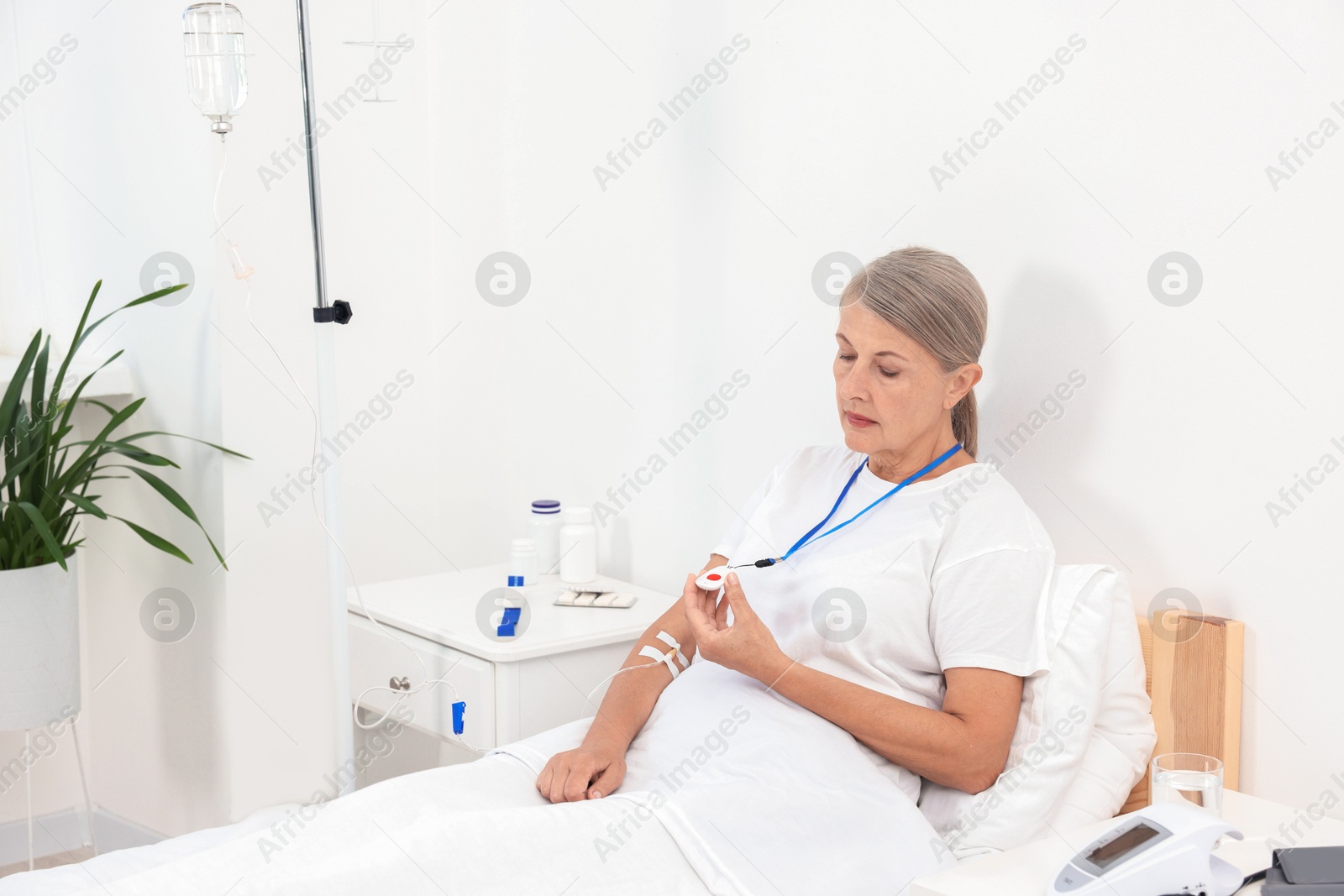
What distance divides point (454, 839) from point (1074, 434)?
0.97 m

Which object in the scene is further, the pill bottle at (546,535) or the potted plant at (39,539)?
the pill bottle at (546,535)

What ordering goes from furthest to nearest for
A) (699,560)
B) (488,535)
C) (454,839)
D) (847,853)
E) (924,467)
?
(488,535) → (699,560) → (924,467) → (847,853) → (454,839)

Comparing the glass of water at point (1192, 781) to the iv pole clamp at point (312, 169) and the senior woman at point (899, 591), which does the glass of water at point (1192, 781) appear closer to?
the senior woman at point (899, 591)

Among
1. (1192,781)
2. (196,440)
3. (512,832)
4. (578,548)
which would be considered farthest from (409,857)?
(196,440)

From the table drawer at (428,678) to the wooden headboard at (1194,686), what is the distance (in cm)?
98

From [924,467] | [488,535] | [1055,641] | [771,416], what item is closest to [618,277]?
[771,416]

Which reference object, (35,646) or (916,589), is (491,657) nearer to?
(916,589)

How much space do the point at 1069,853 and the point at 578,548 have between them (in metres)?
1.20

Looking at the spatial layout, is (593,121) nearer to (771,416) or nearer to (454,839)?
(771,416)

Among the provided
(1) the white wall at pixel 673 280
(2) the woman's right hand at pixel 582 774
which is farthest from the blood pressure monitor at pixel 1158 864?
(2) the woman's right hand at pixel 582 774

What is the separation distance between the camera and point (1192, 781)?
1283 mm

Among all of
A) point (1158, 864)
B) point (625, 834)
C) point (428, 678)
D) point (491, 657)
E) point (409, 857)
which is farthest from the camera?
point (428, 678)

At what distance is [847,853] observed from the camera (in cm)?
136

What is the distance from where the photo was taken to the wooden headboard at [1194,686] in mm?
1433
